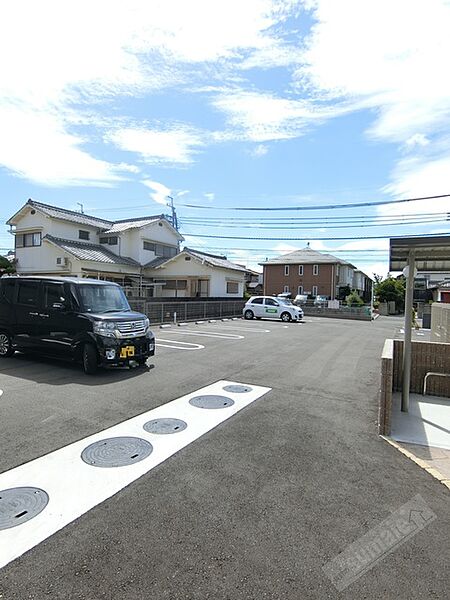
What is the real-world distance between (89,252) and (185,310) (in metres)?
9.26

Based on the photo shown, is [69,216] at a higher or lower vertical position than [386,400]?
higher

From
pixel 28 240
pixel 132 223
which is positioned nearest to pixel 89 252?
pixel 28 240

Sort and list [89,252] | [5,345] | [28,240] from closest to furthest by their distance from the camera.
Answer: [5,345] → [89,252] → [28,240]

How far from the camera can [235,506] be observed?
2553 mm

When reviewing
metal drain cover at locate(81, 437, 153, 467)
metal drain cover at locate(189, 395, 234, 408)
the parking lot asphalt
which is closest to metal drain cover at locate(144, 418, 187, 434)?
metal drain cover at locate(81, 437, 153, 467)

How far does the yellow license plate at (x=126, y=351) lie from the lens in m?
6.36

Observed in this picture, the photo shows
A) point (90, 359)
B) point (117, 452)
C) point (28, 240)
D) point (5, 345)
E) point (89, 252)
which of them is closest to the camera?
point (117, 452)

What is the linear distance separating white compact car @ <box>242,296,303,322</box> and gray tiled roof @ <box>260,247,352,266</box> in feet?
58.5

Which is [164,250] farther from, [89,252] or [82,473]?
[82,473]

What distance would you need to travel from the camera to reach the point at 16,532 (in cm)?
221

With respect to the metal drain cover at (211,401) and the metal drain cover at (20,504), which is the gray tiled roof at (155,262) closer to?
the metal drain cover at (211,401)

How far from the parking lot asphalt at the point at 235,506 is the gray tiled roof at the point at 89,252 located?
17139 mm

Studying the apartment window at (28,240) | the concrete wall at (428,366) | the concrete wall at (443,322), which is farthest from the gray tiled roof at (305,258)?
the concrete wall at (428,366)

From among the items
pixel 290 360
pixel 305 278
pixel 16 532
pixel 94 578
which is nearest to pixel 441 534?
pixel 94 578
